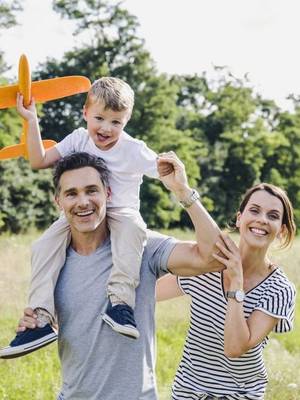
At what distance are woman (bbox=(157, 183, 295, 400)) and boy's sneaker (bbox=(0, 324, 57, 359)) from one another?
67cm

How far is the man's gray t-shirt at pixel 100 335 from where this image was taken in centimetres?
271

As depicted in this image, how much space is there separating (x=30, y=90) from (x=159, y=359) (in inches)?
163

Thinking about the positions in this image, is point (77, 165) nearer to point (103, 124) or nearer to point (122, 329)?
point (103, 124)

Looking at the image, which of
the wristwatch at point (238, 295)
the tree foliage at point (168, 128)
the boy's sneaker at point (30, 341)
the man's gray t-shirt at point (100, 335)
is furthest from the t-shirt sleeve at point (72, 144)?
the tree foliage at point (168, 128)

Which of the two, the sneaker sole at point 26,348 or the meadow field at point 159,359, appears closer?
the sneaker sole at point 26,348

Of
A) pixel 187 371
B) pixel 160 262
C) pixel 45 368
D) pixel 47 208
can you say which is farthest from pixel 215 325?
pixel 47 208

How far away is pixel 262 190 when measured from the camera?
329 centimetres

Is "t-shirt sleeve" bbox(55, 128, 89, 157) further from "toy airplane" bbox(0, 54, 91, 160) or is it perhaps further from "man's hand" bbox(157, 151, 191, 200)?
"man's hand" bbox(157, 151, 191, 200)

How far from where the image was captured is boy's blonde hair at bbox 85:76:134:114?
313 centimetres

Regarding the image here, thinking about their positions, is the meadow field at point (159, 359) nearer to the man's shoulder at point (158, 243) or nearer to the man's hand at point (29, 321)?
the man's shoulder at point (158, 243)

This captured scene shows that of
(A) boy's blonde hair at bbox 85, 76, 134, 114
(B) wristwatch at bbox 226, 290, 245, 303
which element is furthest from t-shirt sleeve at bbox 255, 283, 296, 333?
(A) boy's blonde hair at bbox 85, 76, 134, 114

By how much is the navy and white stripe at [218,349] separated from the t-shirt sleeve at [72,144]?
2.57ft

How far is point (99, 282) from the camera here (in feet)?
9.34

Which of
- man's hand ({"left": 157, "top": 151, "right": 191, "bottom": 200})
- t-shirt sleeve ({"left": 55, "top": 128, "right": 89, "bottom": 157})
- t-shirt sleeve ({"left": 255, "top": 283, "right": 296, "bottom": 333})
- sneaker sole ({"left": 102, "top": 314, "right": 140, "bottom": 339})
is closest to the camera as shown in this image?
sneaker sole ({"left": 102, "top": 314, "right": 140, "bottom": 339})
